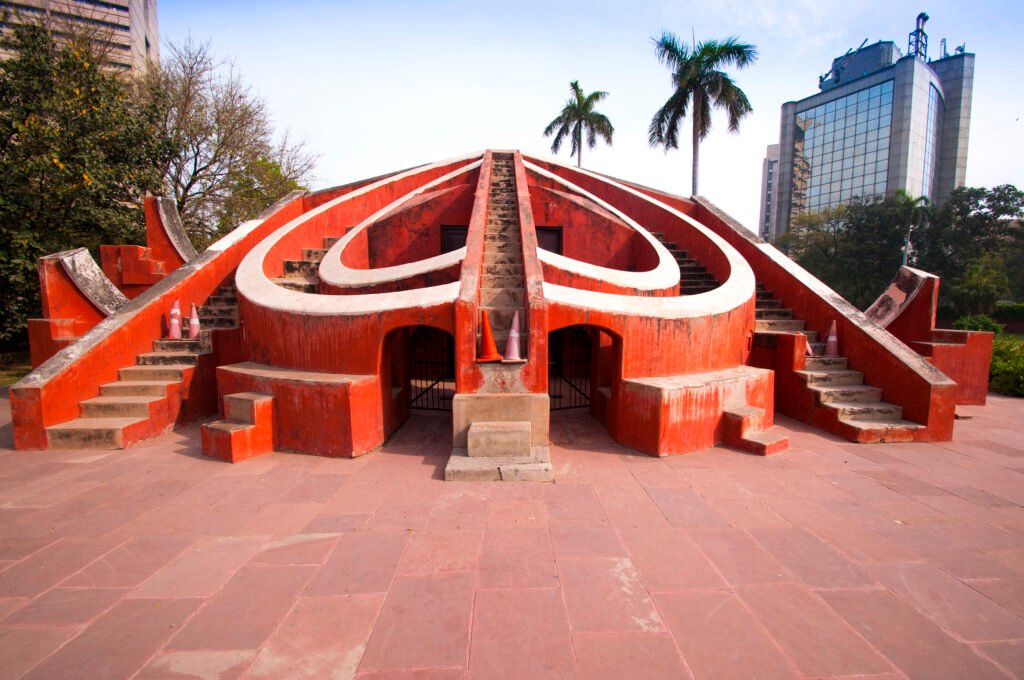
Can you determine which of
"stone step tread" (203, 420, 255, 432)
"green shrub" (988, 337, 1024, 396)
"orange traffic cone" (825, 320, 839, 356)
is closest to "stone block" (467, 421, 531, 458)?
"stone step tread" (203, 420, 255, 432)

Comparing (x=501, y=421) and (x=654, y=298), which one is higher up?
(x=654, y=298)

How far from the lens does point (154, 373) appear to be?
538 cm

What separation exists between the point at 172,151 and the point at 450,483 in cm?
1031

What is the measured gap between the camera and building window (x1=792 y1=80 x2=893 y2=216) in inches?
1816

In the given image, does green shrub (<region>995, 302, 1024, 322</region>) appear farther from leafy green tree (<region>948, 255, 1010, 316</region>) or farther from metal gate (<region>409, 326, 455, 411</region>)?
metal gate (<region>409, 326, 455, 411</region>)

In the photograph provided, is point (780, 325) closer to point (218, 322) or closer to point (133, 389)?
point (218, 322)

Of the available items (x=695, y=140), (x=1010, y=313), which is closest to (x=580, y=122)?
(x=695, y=140)

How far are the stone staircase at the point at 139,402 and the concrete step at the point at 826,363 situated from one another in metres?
7.58

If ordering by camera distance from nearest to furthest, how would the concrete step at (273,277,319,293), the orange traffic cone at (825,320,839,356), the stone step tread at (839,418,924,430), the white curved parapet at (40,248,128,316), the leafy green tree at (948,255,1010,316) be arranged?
1. the stone step tread at (839,418,924,430)
2. the orange traffic cone at (825,320,839,356)
3. the white curved parapet at (40,248,128,316)
4. the concrete step at (273,277,319,293)
5. the leafy green tree at (948,255,1010,316)

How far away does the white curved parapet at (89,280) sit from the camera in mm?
6354

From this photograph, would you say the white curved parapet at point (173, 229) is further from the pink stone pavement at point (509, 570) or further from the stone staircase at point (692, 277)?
the stone staircase at point (692, 277)

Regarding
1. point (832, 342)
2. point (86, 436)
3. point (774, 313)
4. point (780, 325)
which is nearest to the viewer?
point (86, 436)

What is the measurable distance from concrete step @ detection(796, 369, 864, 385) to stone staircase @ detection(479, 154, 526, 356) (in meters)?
3.67

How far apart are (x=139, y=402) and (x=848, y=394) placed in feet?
26.3
